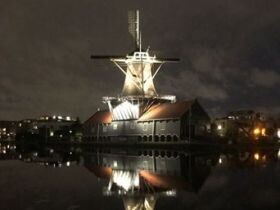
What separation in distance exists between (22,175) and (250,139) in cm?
4367

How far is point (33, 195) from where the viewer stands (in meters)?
19.1

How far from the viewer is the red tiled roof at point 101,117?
8465 cm

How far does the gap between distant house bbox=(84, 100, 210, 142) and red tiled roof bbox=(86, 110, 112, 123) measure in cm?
233

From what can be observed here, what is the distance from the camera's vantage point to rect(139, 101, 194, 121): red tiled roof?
6519cm

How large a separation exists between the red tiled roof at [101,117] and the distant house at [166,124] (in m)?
2.33

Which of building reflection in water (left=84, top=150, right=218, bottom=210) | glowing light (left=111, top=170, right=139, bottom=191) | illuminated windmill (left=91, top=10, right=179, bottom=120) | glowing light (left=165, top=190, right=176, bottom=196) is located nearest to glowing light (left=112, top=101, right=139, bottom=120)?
illuminated windmill (left=91, top=10, right=179, bottom=120)

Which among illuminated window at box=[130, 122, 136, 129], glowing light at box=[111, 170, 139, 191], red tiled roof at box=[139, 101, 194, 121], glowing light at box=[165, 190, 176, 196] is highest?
red tiled roof at box=[139, 101, 194, 121]

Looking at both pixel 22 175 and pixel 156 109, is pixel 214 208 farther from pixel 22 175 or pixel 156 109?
pixel 156 109

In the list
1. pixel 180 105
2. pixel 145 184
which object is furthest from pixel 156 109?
pixel 145 184

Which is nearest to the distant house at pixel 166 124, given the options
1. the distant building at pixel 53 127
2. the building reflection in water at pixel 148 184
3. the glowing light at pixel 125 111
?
the glowing light at pixel 125 111

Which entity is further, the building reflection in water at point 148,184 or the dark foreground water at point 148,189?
the building reflection in water at point 148,184

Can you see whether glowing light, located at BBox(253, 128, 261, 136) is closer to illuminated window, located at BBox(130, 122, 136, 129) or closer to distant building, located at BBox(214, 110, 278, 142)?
distant building, located at BBox(214, 110, 278, 142)

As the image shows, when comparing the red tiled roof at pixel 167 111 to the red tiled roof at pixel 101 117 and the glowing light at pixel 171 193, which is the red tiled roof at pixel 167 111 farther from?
the glowing light at pixel 171 193

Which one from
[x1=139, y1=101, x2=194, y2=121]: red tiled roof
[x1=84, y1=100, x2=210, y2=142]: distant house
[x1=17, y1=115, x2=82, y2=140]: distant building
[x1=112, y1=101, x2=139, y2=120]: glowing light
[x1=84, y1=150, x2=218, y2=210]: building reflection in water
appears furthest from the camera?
[x1=17, y1=115, x2=82, y2=140]: distant building
